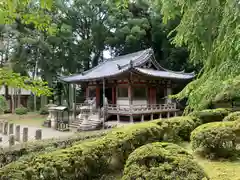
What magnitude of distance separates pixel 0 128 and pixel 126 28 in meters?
18.8

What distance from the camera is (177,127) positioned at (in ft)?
27.0

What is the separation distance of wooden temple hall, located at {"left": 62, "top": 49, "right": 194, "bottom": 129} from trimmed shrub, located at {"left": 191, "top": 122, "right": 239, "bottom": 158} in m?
9.40

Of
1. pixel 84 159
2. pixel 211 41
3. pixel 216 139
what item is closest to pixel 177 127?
pixel 216 139

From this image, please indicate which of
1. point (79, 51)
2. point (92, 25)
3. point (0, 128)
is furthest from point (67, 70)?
point (0, 128)

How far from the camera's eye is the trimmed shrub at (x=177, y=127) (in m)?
7.97

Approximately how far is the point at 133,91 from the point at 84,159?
12997 millimetres

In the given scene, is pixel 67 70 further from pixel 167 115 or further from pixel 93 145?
pixel 93 145

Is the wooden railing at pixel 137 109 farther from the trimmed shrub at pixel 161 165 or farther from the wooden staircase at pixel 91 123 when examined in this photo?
the trimmed shrub at pixel 161 165

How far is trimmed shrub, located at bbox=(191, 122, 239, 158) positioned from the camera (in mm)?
5980

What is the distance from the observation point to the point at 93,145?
16.6ft

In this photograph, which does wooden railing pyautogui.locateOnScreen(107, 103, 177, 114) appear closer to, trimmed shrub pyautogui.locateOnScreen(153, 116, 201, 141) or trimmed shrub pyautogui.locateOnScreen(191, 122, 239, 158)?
trimmed shrub pyautogui.locateOnScreen(153, 116, 201, 141)

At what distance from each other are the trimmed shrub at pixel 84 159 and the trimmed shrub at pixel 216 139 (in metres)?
1.37

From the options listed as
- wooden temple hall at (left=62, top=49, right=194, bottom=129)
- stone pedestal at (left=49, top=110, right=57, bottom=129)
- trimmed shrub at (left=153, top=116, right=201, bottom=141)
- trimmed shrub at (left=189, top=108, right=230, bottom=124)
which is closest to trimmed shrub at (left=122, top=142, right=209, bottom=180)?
trimmed shrub at (left=153, top=116, right=201, bottom=141)

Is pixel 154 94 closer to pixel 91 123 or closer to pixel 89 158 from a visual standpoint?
pixel 91 123
